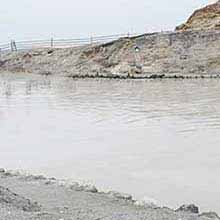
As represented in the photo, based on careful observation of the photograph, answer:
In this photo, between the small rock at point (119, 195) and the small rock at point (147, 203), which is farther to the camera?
the small rock at point (119, 195)

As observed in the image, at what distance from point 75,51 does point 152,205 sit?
4770 centimetres

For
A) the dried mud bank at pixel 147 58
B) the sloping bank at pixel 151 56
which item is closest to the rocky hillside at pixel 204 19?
the sloping bank at pixel 151 56

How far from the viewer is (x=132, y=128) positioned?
17.2 metres

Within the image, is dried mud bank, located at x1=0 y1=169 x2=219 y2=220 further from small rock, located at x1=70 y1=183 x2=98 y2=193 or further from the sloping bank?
the sloping bank

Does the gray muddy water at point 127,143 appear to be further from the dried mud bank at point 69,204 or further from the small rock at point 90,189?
the dried mud bank at point 69,204

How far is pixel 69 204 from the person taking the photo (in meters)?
8.16

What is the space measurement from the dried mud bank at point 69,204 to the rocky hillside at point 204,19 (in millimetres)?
41902

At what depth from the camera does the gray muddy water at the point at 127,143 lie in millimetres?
10398

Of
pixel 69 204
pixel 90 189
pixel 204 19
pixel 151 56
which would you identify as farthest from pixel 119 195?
pixel 204 19

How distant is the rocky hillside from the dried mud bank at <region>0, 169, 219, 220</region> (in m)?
41.9

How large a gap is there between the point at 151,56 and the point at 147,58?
351 millimetres

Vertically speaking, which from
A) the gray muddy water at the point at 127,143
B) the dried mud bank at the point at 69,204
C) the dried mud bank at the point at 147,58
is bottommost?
the gray muddy water at the point at 127,143

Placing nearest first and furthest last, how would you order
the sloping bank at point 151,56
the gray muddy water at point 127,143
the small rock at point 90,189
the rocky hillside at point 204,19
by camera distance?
the small rock at point 90,189 < the gray muddy water at point 127,143 < the sloping bank at point 151,56 < the rocky hillside at point 204,19

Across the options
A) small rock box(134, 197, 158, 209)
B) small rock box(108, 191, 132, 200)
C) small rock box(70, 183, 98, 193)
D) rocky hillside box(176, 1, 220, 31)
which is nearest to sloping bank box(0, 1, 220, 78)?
rocky hillside box(176, 1, 220, 31)
